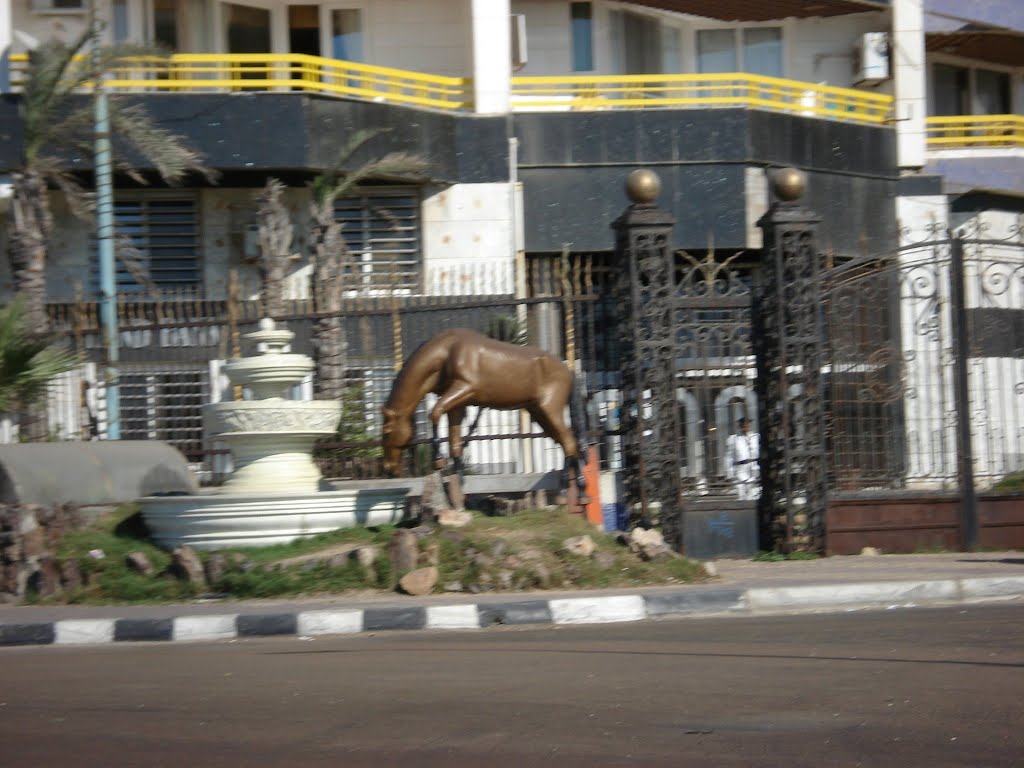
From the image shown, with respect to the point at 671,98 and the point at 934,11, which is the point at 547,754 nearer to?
the point at 671,98

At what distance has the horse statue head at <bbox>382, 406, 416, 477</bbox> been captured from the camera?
436 inches

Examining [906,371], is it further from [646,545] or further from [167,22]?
[167,22]

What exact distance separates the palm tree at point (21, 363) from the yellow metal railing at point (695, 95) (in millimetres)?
10721

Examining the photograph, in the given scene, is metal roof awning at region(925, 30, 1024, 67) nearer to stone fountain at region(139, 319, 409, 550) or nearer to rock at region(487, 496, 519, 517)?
rock at region(487, 496, 519, 517)

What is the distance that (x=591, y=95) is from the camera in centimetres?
2288

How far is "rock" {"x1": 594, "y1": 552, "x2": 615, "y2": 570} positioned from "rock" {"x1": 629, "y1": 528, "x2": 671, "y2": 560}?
234 millimetres

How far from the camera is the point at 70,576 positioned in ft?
33.4

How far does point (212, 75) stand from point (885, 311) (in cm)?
1160

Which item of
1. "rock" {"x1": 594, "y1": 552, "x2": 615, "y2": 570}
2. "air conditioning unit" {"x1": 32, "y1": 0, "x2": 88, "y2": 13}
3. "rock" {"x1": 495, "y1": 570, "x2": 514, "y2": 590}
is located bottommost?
"rock" {"x1": 495, "y1": 570, "x2": 514, "y2": 590}

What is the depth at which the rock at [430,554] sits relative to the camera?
32.5 ft

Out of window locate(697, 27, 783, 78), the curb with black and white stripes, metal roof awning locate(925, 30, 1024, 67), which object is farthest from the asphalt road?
metal roof awning locate(925, 30, 1024, 67)

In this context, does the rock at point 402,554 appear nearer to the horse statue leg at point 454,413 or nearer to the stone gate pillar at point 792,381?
the horse statue leg at point 454,413

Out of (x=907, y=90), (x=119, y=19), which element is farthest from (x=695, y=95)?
(x=119, y=19)

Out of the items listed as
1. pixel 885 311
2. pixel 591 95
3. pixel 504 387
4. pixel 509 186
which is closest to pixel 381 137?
pixel 509 186
